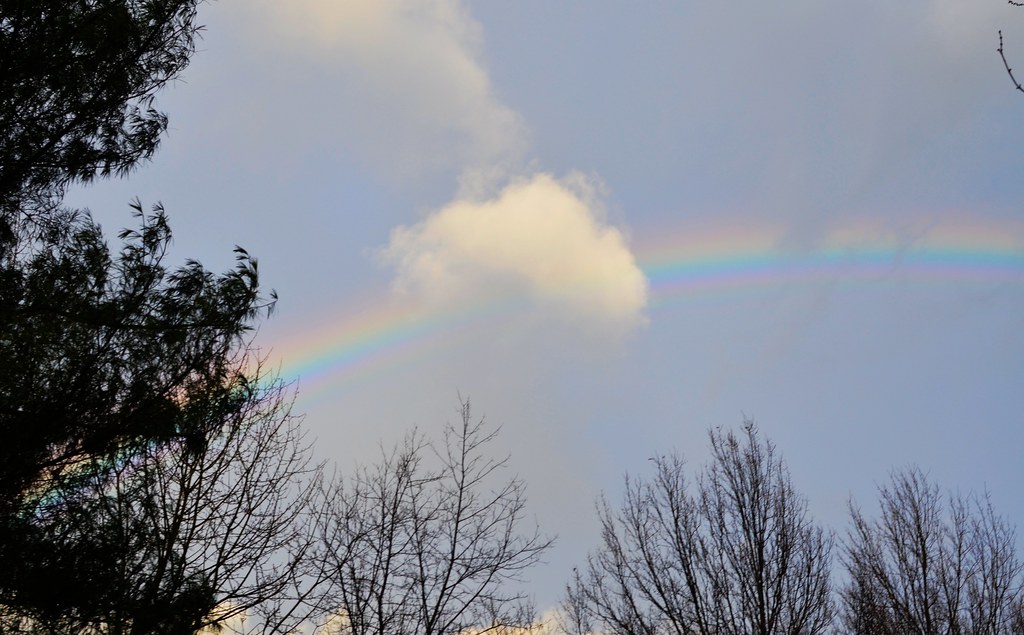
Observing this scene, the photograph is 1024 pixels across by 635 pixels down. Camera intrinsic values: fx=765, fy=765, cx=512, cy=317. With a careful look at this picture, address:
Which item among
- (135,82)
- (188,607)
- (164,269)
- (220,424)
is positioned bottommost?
(188,607)

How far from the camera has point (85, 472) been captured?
547 centimetres

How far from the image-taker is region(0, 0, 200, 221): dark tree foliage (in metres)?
5.84

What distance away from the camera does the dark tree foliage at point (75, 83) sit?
584 cm

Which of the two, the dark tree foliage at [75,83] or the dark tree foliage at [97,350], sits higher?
the dark tree foliage at [75,83]

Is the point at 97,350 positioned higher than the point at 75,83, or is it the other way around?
the point at 75,83

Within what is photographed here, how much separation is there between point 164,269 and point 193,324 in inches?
21.3

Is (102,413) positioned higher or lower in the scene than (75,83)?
lower

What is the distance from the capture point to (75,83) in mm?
6164

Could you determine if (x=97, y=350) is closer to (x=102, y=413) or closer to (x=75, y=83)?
(x=102, y=413)

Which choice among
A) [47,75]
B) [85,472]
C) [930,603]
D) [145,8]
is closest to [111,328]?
[85,472]

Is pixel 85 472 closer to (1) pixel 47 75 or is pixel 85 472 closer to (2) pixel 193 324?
(2) pixel 193 324

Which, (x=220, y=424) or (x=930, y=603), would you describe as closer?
(x=220, y=424)

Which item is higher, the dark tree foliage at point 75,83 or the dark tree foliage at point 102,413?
the dark tree foliage at point 75,83

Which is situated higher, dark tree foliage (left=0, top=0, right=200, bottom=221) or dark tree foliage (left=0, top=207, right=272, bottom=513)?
dark tree foliage (left=0, top=0, right=200, bottom=221)
